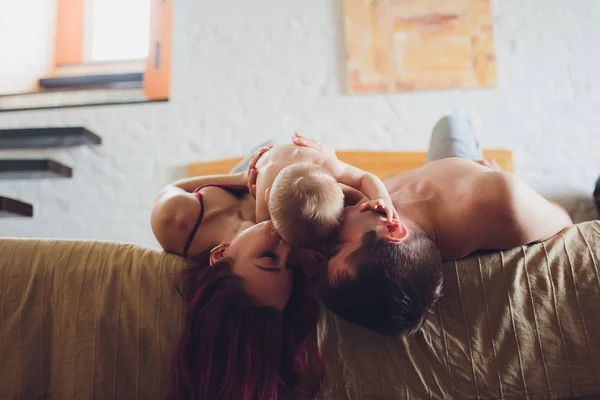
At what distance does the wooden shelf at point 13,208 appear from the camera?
190 cm

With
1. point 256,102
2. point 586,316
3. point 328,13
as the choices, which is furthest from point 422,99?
point 586,316

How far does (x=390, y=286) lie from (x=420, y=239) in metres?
0.13

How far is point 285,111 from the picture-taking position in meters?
2.35

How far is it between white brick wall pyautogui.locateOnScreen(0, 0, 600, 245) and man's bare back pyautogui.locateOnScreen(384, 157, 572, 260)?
3.83ft

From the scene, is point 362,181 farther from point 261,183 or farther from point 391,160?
point 391,160

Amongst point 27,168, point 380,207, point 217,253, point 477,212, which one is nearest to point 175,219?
point 217,253

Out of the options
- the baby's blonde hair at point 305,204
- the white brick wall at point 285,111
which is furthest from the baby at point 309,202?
the white brick wall at point 285,111

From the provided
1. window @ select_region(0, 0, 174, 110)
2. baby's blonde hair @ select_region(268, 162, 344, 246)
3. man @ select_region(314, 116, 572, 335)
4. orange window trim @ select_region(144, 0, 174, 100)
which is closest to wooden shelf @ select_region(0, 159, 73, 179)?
window @ select_region(0, 0, 174, 110)

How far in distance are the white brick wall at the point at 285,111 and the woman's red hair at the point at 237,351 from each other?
1.40 metres

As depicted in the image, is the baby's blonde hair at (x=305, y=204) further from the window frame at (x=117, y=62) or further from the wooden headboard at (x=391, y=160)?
the window frame at (x=117, y=62)

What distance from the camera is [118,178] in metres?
2.37

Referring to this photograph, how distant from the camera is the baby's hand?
96 cm

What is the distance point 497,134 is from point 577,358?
1457 millimetres

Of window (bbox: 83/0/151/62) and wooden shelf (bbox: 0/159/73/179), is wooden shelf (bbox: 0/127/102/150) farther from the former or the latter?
window (bbox: 83/0/151/62)
